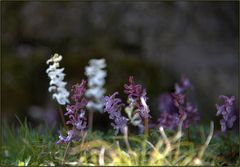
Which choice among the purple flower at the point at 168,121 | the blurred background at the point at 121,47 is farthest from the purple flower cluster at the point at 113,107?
the blurred background at the point at 121,47

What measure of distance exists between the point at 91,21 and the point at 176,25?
1361 mm

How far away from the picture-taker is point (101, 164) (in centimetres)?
300

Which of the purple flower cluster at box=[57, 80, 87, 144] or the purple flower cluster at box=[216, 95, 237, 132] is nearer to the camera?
the purple flower cluster at box=[57, 80, 87, 144]

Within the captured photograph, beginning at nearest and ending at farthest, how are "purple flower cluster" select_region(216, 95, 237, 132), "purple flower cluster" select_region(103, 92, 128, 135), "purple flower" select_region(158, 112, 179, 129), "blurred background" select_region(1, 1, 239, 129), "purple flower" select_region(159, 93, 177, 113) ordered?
"purple flower cluster" select_region(103, 92, 128, 135), "purple flower cluster" select_region(216, 95, 237, 132), "purple flower" select_region(158, 112, 179, 129), "purple flower" select_region(159, 93, 177, 113), "blurred background" select_region(1, 1, 239, 129)

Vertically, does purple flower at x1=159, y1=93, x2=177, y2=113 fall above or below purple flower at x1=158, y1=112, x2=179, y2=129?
above

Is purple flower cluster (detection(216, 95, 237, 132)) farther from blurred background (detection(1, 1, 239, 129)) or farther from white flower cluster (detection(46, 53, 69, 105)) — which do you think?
blurred background (detection(1, 1, 239, 129))

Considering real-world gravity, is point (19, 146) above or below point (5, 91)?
below

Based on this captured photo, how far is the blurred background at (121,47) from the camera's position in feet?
25.5

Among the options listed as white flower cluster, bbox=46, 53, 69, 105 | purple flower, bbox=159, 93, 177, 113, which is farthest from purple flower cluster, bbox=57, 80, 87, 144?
Result: purple flower, bbox=159, 93, 177, 113

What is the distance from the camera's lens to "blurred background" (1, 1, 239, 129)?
777cm

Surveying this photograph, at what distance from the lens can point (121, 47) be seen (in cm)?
831

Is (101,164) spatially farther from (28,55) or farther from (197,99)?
(28,55)

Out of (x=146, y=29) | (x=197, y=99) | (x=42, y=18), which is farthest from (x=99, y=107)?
(x=42, y=18)

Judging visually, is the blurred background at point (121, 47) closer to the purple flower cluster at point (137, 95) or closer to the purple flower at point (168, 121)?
the purple flower at point (168, 121)
